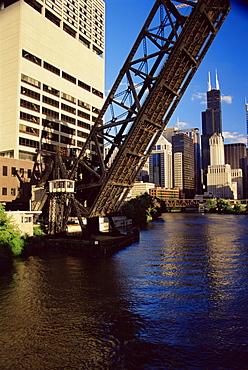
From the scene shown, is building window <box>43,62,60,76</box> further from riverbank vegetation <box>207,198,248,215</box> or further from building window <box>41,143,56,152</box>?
riverbank vegetation <box>207,198,248,215</box>

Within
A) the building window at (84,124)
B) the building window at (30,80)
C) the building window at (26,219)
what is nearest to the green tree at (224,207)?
the building window at (84,124)

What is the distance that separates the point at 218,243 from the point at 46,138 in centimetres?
4285

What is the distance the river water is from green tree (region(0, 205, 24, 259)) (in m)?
2.04

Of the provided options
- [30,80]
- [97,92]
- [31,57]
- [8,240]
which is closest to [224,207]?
[97,92]

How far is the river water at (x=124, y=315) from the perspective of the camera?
13.8m

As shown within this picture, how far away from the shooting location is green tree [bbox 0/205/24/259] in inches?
1281

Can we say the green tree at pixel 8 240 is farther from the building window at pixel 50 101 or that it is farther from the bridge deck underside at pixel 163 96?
the building window at pixel 50 101

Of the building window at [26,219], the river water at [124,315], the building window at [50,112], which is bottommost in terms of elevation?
the river water at [124,315]

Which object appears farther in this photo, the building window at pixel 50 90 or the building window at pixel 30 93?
the building window at pixel 50 90

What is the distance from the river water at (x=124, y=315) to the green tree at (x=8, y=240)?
2.04m

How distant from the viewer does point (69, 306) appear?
19.7m

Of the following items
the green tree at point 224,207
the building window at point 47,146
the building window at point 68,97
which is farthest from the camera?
the green tree at point 224,207

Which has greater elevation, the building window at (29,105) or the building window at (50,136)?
the building window at (29,105)

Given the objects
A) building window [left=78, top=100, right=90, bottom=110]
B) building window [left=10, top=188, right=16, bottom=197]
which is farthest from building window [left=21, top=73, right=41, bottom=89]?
building window [left=10, top=188, right=16, bottom=197]
